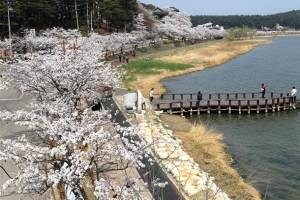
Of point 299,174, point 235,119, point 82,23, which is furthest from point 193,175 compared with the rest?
point 82,23

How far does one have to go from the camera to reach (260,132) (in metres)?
25.5

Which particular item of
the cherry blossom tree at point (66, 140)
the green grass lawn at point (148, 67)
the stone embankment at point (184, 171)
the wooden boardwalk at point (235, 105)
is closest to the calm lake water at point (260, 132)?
the wooden boardwalk at point (235, 105)

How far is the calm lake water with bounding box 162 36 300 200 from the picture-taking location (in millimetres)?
17078

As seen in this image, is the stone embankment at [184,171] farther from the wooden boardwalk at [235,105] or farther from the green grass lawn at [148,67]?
the green grass lawn at [148,67]

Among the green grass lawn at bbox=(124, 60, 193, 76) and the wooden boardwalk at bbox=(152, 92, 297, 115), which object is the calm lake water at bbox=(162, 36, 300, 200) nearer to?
the wooden boardwalk at bbox=(152, 92, 297, 115)

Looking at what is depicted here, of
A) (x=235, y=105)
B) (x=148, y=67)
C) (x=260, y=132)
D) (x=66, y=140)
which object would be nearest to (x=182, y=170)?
(x=66, y=140)

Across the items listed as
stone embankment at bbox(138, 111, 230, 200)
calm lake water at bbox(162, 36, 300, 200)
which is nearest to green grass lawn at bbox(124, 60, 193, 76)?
calm lake water at bbox(162, 36, 300, 200)

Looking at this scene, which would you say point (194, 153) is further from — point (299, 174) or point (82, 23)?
point (82, 23)

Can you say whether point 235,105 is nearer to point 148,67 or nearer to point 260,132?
point 260,132

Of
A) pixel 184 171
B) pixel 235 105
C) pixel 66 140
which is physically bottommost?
pixel 184 171

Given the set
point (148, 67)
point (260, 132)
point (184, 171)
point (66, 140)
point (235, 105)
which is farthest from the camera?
point (148, 67)

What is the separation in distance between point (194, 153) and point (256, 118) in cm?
1305

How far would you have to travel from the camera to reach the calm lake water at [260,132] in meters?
17.1

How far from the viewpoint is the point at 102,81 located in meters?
20.0
